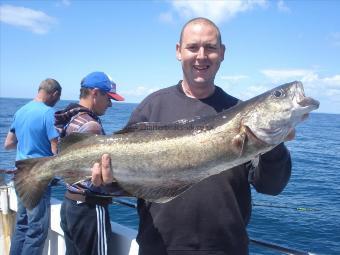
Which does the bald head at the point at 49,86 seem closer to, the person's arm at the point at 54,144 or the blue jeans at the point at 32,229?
the person's arm at the point at 54,144

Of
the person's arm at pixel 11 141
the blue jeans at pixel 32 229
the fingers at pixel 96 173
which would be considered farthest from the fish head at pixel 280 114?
the person's arm at pixel 11 141

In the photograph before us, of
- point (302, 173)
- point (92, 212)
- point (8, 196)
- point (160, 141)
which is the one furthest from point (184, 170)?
point (302, 173)

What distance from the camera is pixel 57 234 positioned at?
6027 mm

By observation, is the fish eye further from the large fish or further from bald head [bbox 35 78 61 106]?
bald head [bbox 35 78 61 106]

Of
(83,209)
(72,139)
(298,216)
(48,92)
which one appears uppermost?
(48,92)

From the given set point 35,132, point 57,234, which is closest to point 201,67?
point 35,132

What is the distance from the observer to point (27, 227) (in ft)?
19.0

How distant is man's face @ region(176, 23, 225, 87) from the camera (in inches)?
126

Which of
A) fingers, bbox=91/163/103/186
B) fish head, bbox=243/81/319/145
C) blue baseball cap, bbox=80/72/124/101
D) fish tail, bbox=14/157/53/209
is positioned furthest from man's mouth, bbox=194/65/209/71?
blue baseball cap, bbox=80/72/124/101

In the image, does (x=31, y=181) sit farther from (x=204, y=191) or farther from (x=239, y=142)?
(x=239, y=142)

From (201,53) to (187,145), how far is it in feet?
2.55

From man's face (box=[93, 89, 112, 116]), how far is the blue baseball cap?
55 mm

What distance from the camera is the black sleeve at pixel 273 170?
9.91ft

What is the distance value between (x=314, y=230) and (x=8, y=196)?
31.3 ft
